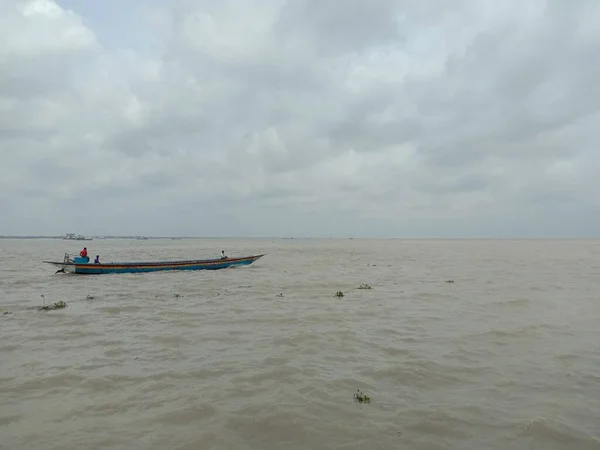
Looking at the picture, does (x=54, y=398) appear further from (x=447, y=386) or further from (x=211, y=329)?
(x=447, y=386)

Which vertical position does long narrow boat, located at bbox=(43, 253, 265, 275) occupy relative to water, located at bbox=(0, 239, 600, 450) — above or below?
above

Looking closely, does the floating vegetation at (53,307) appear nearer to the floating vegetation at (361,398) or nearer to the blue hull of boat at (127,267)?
the blue hull of boat at (127,267)

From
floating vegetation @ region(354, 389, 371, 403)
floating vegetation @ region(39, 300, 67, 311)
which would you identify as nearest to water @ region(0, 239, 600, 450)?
floating vegetation @ region(354, 389, 371, 403)

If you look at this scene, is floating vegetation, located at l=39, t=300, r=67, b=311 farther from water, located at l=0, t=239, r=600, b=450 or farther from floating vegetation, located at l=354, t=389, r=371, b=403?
floating vegetation, located at l=354, t=389, r=371, b=403

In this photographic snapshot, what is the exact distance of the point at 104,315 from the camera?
57.3 ft

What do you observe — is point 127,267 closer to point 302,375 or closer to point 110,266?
point 110,266

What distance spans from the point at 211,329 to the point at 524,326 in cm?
1167

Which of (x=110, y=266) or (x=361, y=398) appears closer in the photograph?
(x=361, y=398)

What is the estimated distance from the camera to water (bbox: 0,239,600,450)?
692 centimetres

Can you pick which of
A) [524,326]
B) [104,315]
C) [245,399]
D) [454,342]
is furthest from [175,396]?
[524,326]

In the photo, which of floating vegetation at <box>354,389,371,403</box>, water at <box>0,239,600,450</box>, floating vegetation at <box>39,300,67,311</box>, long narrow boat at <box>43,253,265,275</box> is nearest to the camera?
water at <box>0,239,600,450</box>

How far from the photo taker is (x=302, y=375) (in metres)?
9.91

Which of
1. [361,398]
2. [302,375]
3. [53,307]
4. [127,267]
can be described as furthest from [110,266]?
[361,398]

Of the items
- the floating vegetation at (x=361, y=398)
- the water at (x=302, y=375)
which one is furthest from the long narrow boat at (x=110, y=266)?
the floating vegetation at (x=361, y=398)
